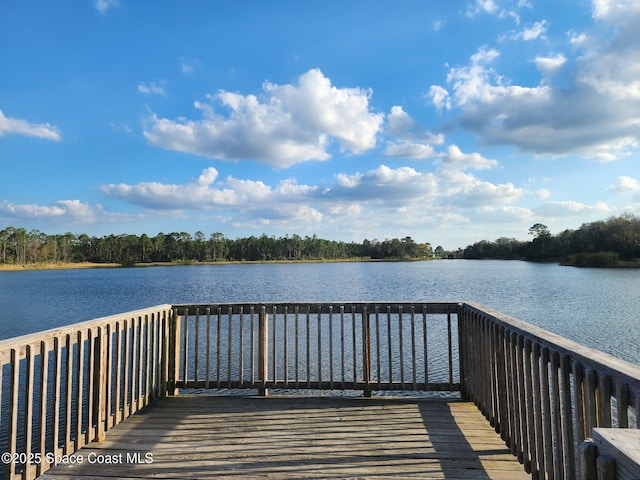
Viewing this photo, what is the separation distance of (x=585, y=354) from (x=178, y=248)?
94980 millimetres

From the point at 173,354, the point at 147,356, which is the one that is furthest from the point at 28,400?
the point at 173,354

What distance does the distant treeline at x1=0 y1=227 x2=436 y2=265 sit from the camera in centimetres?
7507

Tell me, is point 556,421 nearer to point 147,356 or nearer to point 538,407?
point 538,407

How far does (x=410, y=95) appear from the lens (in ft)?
53.1

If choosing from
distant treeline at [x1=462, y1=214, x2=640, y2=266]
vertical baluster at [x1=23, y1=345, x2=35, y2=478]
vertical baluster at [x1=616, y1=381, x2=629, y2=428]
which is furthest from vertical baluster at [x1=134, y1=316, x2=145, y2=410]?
distant treeline at [x1=462, y1=214, x2=640, y2=266]

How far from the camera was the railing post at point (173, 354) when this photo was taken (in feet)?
13.7

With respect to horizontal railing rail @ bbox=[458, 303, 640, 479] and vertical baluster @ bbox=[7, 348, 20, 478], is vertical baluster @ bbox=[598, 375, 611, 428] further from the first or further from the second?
vertical baluster @ bbox=[7, 348, 20, 478]

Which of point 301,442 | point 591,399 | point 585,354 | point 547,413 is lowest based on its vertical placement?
point 301,442

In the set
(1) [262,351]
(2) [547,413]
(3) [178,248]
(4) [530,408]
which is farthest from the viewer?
(3) [178,248]

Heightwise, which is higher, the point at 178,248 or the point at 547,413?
the point at 178,248

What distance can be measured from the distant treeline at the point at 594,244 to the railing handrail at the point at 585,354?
6115 cm

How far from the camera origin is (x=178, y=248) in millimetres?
89812

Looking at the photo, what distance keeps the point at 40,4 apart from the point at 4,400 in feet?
29.6

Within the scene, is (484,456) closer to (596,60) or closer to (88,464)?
(88,464)
